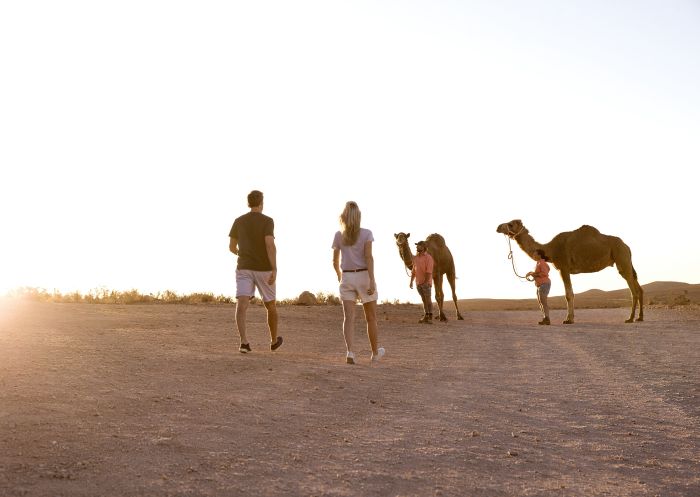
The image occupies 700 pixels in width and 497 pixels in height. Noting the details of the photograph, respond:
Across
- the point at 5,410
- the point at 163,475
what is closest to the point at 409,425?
the point at 163,475

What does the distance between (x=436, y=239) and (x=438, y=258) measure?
0.77m

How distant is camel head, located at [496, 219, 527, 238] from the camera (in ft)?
84.8

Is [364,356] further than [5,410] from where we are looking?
Yes

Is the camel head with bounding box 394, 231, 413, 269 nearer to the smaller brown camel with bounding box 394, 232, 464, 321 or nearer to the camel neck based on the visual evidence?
the smaller brown camel with bounding box 394, 232, 464, 321

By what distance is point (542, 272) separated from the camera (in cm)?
2303

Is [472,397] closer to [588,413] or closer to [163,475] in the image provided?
[588,413]

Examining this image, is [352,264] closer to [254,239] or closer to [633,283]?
[254,239]

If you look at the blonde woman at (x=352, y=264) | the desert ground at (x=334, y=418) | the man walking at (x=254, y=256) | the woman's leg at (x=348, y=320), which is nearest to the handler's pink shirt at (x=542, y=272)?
the desert ground at (x=334, y=418)

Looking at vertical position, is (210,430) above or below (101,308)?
below

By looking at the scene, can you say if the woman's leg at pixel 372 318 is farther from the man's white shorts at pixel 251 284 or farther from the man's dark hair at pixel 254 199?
the man's dark hair at pixel 254 199

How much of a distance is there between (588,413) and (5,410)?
588 cm

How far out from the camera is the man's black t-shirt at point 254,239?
1307 centimetres

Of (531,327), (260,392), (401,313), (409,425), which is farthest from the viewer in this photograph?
(401,313)

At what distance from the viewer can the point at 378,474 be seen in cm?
636
